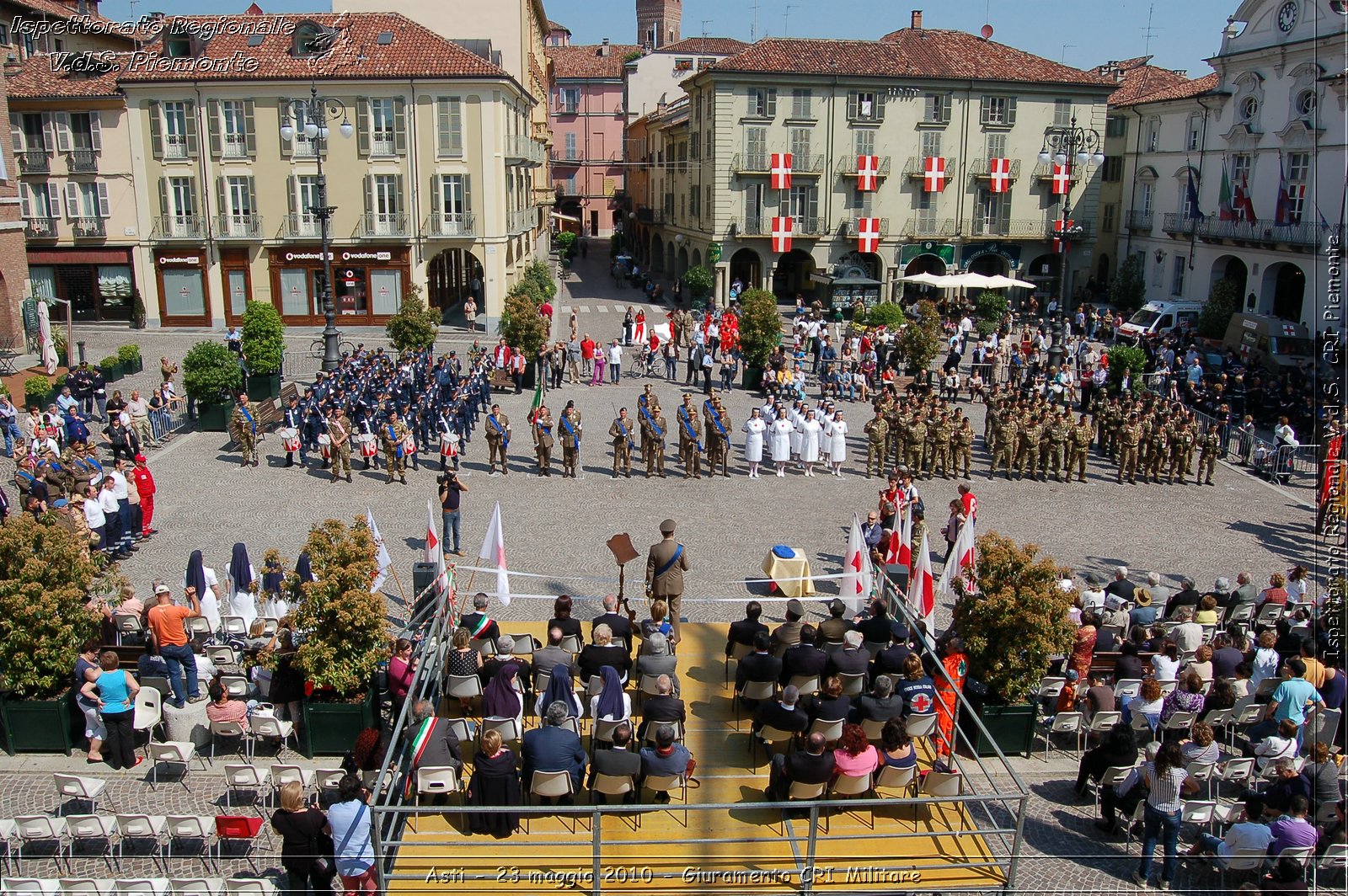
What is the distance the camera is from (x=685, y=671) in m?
13.4

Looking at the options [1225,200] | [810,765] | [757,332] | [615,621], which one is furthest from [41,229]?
[1225,200]

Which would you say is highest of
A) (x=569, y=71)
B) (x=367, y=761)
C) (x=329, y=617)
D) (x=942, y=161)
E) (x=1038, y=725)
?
(x=569, y=71)

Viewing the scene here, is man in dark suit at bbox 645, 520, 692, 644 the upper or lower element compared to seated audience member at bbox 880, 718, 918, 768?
upper

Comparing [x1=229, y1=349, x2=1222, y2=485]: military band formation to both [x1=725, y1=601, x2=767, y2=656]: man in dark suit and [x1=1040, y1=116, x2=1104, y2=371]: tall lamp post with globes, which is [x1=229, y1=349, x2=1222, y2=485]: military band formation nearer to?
[x1=1040, y1=116, x2=1104, y2=371]: tall lamp post with globes

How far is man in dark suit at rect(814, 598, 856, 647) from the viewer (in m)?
12.4

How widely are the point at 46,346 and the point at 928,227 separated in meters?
38.7

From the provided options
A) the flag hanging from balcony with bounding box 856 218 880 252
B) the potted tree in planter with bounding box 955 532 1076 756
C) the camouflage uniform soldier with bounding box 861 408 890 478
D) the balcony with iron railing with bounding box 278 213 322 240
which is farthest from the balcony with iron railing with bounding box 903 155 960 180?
the potted tree in planter with bounding box 955 532 1076 756

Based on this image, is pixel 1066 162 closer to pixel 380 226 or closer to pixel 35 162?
pixel 380 226

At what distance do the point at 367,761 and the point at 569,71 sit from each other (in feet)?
299

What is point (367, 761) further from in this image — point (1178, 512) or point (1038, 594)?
point (1178, 512)

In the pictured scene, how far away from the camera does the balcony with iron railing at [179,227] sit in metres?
41.4

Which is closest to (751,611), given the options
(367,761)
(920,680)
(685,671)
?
(685,671)

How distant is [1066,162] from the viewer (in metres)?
46.0

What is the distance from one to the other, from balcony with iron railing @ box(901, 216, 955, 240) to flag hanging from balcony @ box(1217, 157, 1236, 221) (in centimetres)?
1195
